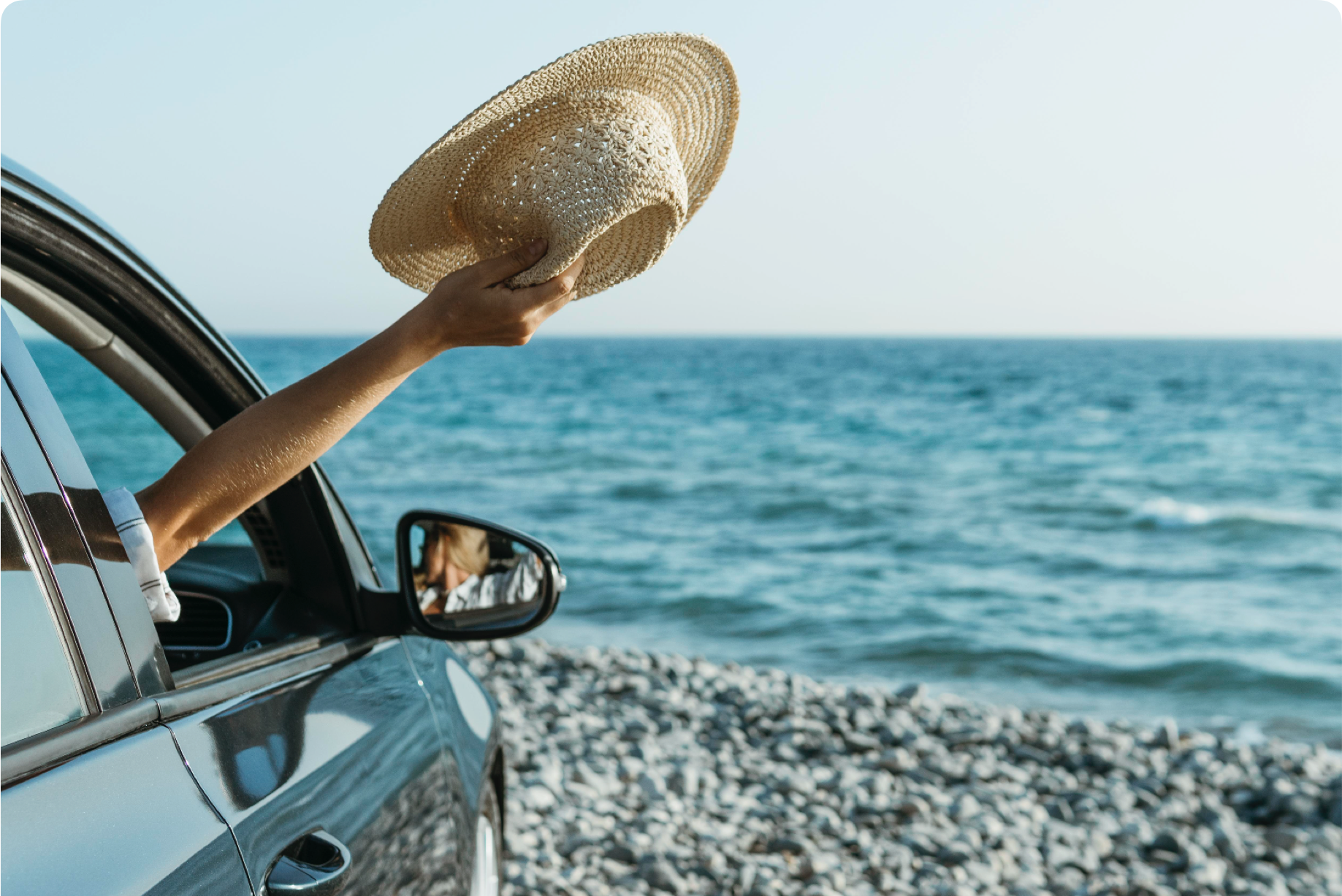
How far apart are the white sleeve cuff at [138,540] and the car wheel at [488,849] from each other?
977 millimetres

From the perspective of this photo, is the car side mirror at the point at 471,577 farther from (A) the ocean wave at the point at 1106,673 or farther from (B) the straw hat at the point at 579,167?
(A) the ocean wave at the point at 1106,673

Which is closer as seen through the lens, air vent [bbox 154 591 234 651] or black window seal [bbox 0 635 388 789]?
black window seal [bbox 0 635 388 789]

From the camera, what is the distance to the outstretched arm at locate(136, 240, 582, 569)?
1.33 m

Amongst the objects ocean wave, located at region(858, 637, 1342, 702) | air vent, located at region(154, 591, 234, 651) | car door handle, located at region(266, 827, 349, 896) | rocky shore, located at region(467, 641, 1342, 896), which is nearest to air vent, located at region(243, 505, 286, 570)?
Answer: air vent, located at region(154, 591, 234, 651)

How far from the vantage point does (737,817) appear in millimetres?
4754

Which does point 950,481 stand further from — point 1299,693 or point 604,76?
point 604,76

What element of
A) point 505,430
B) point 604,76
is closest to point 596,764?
point 604,76

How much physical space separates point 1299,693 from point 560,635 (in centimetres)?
564

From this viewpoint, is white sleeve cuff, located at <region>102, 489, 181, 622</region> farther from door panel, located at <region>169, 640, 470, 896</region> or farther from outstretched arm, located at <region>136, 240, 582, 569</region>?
door panel, located at <region>169, 640, 470, 896</region>

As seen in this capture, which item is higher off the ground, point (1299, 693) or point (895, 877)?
point (895, 877)

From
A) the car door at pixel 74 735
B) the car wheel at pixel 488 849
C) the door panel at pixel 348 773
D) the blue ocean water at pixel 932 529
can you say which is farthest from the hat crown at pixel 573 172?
the blue ocean water at pixel 932 529

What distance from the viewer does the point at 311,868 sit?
131 cm

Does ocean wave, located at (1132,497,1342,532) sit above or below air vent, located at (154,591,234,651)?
below

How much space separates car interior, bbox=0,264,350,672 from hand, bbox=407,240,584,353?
27.0 inches
